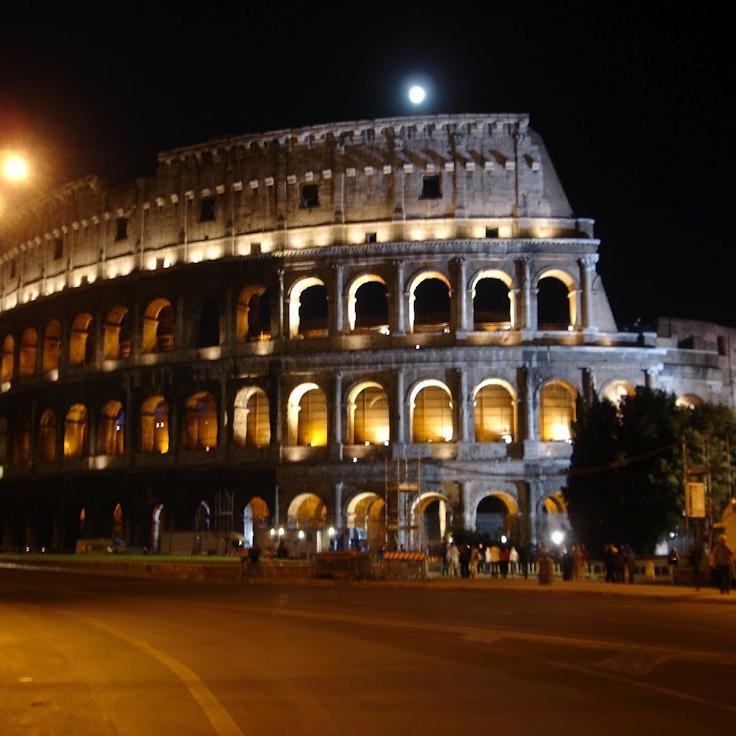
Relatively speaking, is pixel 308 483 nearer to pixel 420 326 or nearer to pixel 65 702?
pixel 420 326

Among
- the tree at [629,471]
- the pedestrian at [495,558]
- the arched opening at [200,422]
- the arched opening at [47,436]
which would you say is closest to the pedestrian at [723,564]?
the pedestrian at [495,558]

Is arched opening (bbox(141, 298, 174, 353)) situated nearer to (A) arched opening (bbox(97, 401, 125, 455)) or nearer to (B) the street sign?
(A) arched opening (bbox(97, 401, 125, 455))

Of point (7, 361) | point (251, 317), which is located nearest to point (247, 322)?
point (251, 317)

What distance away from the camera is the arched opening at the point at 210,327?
1953 inches

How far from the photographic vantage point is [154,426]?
1945 inches

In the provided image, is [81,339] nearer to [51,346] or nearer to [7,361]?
[51,346]

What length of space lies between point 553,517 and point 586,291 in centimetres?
936

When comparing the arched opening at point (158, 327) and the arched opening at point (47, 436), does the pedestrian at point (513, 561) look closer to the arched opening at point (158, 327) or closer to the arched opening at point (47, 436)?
the arched opening at point (158, 327)

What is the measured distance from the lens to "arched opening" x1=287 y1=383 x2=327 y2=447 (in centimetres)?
4562

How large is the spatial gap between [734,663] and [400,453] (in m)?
31.5

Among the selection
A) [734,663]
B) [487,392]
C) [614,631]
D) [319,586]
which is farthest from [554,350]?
[734,663]

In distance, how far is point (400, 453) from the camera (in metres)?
42.6

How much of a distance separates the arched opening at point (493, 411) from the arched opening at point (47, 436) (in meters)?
21.7

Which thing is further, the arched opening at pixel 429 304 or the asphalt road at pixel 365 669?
the arched opening at pixel 429 304
